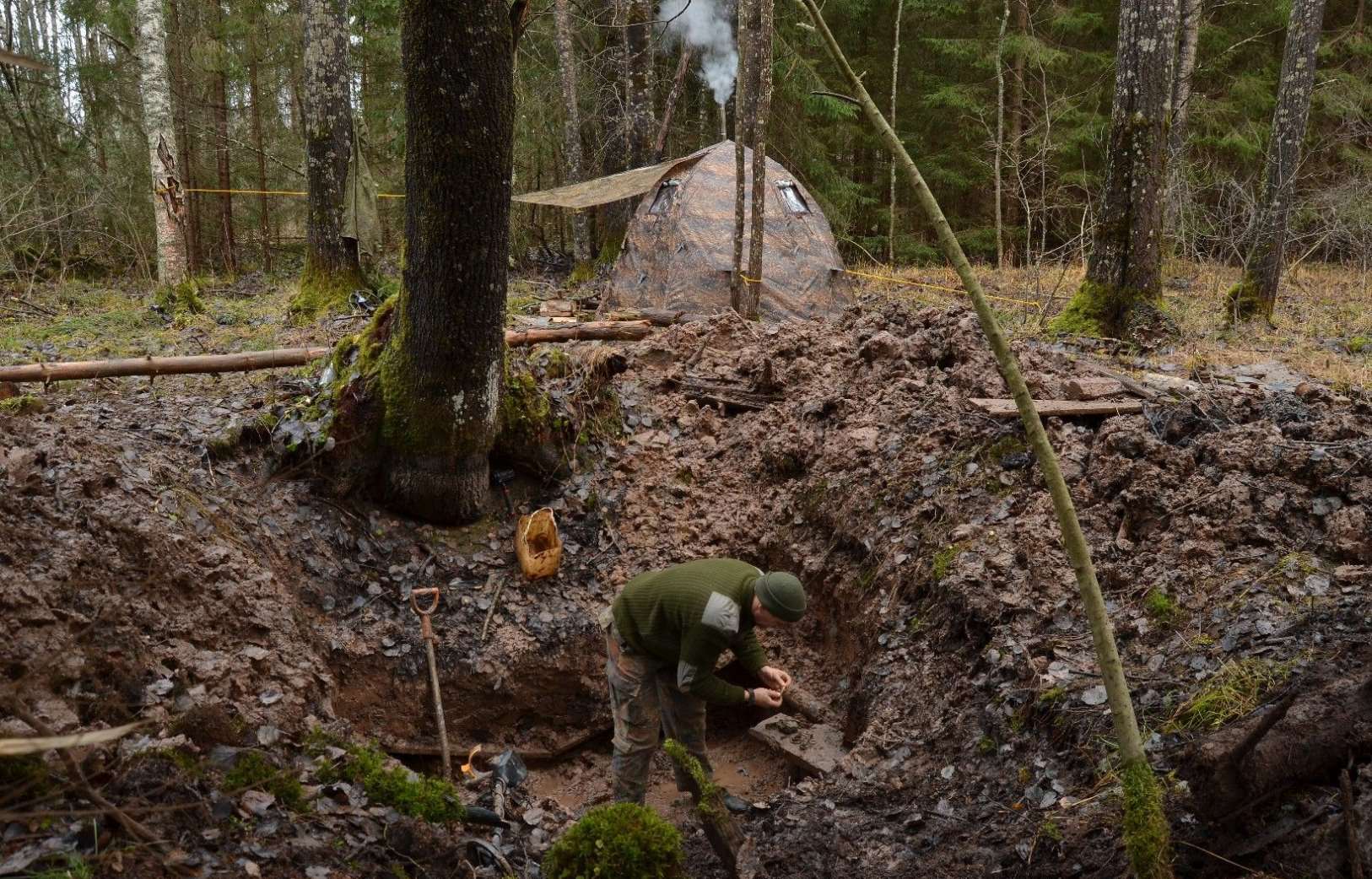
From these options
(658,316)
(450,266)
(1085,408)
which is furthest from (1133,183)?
(450,266)

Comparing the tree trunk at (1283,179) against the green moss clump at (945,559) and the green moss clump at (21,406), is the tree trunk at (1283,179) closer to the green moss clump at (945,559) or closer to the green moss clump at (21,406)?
the green moss clump at (945,559)

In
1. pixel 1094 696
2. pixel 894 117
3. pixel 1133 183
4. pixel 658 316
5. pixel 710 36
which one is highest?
pixel 710 36

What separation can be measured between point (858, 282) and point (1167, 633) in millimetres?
9773

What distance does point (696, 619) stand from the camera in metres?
3.96

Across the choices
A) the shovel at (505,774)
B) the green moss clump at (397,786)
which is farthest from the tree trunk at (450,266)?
the green moss clump at (397,786)

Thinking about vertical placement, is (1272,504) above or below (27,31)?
below

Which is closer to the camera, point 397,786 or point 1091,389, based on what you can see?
point 397,786

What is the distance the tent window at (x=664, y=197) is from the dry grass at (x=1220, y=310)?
289 centimetres

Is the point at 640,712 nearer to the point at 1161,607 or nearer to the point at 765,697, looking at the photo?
the point at 765,697

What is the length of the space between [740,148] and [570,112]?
5.23 meters

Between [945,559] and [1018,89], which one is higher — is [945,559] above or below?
below

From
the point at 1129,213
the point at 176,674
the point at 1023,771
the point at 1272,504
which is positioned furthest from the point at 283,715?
the point at 1129,213

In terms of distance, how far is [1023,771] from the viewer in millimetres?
3541

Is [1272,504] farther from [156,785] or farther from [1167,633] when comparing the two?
[156,785]
